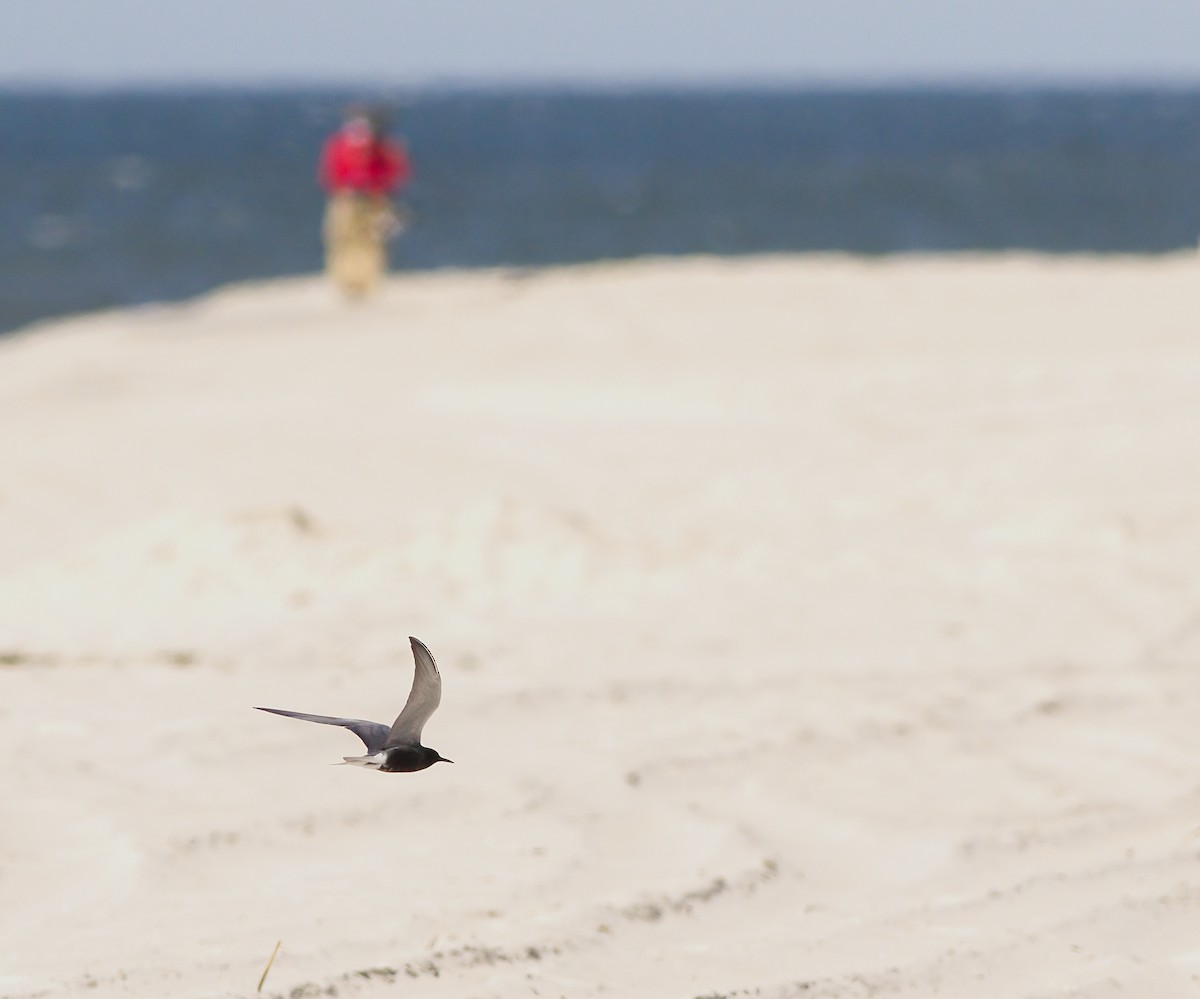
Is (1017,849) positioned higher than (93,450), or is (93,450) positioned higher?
(1017,849)

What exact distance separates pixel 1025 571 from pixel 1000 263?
29.4 feet

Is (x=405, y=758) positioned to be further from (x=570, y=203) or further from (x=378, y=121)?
(x=570, y=203)

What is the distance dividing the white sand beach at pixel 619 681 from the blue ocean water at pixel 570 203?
9672mm

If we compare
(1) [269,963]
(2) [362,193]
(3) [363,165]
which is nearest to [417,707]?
(1) [269,963]

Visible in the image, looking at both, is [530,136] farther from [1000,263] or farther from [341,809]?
[341,809]

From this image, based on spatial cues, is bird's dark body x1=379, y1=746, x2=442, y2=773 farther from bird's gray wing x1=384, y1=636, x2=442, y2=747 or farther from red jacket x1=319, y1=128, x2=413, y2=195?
red jacket x1=319, y1=128, x2=413, y2=195

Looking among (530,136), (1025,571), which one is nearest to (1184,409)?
(1025,571)

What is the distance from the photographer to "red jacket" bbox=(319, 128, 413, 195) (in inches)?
477

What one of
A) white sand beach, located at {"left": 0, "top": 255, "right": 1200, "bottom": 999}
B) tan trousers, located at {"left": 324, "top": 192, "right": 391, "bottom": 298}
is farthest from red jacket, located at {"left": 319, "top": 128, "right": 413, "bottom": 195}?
white sand beach, located at {"left": 0, "top": 255, "right": 1200, "bottom": 999}

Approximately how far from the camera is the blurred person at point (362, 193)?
12172 mm

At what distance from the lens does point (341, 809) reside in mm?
3336

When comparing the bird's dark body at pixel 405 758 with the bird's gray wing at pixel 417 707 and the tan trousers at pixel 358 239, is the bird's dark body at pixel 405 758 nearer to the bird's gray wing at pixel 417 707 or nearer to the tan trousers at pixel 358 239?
the bird's gray wing at pixel 417 707

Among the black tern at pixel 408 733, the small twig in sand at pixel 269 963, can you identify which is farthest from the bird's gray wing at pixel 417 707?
the small twig in sand at pixel 269 963

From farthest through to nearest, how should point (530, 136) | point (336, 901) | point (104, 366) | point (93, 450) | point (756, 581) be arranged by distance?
point (530, 136)
point (104, 366)
point (93, 450)
point (756, 581)
point (336, 901)
